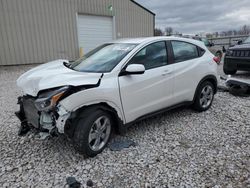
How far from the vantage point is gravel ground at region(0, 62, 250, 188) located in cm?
244

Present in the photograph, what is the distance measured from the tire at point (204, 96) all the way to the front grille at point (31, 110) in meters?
3.07

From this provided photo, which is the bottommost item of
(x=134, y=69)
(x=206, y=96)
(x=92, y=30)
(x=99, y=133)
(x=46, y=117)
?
(x=99, y=133)

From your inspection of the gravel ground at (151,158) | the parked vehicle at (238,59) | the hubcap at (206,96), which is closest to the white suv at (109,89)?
the hubcap at (206,96)

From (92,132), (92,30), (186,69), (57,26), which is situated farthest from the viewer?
(92,30)

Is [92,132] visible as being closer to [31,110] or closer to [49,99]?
[49,99]

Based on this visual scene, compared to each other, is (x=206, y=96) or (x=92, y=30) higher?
(x=92, y=30)

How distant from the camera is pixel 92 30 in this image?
44.2 feet

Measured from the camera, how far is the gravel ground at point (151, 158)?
7.99ft

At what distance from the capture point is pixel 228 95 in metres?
5.59

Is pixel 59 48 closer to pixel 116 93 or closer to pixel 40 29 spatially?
pixel 40 29

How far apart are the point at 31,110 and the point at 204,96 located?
11.2 feet

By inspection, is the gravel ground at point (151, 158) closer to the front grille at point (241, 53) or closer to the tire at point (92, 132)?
the tire at point (92, 132)

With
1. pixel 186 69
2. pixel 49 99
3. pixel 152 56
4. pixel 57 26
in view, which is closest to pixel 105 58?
pixel 152 56

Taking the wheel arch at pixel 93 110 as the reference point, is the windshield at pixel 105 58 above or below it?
above
